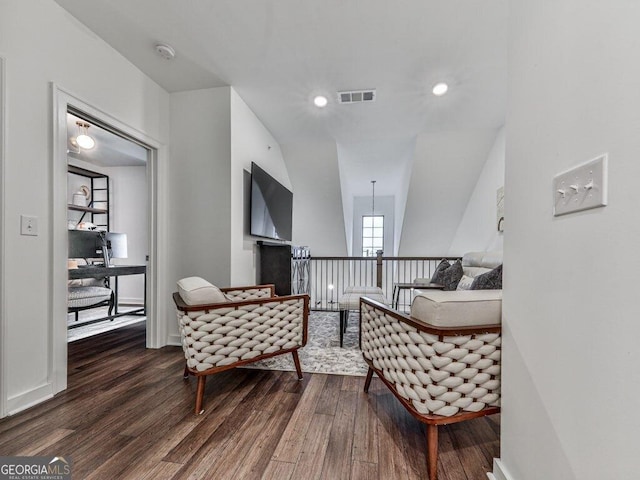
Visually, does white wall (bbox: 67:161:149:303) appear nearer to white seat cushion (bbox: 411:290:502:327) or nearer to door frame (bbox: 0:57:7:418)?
door frame (bbox: 0:57:7:418)

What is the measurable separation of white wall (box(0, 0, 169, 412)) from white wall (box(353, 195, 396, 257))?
7420 millimetres

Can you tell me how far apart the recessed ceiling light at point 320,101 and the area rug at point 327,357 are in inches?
107

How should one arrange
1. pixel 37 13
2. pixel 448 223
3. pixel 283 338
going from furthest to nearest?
pixel 448 223
pixel 283 338
pixel 37 13

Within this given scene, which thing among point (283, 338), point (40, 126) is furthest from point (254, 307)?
point (40, 126)

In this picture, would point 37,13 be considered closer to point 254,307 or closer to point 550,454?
point 254,307

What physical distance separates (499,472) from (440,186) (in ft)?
14.5

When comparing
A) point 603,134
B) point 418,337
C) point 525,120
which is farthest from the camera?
point 418,337

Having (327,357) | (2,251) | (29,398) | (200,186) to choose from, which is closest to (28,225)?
(2,251)

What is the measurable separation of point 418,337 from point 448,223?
470 centimetres

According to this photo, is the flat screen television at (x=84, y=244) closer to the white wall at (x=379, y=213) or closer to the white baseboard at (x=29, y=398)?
the white baseboard at (x=29, y=398)

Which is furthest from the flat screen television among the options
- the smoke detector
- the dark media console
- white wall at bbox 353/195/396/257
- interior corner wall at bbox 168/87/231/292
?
white wall at bbox 353/195/396/257

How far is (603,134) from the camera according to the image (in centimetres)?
72

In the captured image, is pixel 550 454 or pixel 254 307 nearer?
pixel 550 454

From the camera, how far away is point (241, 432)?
154cm
